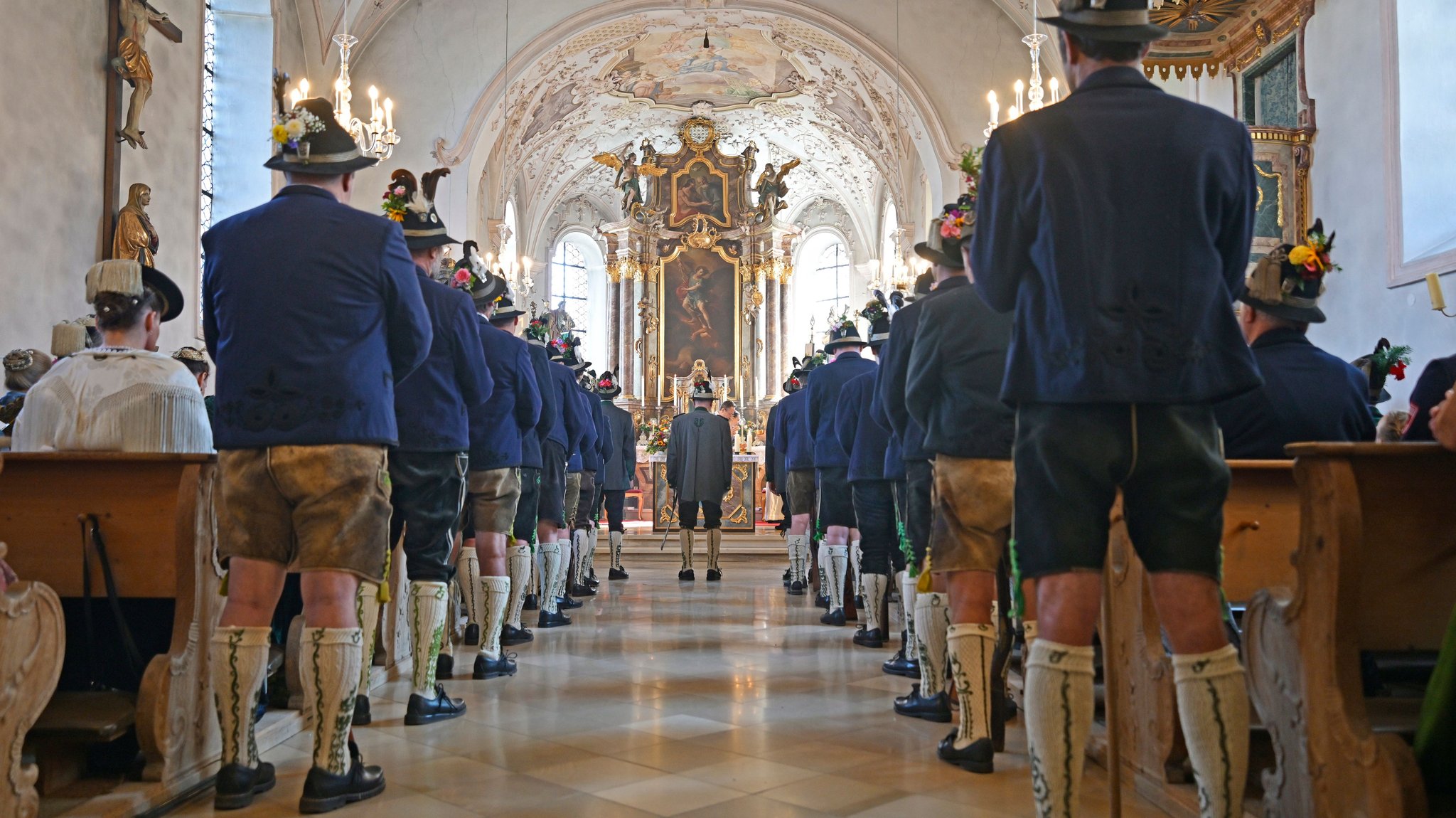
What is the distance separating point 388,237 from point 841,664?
3117mm

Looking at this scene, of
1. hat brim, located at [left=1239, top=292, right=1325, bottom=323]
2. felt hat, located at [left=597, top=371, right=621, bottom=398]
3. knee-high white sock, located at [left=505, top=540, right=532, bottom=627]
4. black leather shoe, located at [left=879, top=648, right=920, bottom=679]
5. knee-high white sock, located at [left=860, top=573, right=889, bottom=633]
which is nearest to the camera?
hat brim, located at [left=1239, top=292, right=1325, bottom=323]

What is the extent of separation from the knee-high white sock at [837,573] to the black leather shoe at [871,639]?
0.90m

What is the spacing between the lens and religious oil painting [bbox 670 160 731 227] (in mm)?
21438

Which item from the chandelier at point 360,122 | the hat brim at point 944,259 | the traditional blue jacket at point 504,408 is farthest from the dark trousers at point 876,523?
the chandelier at point 360,122

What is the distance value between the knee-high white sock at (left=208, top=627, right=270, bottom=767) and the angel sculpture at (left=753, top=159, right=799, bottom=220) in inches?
735

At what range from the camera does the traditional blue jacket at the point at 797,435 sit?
767 cm

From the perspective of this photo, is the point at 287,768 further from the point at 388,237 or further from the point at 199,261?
the point at 199,261

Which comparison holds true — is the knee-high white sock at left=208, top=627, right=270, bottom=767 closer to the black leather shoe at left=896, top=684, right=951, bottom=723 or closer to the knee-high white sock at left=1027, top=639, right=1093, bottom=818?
the knee-high white sock at left=1027, top=639, right=1093, bottom=818

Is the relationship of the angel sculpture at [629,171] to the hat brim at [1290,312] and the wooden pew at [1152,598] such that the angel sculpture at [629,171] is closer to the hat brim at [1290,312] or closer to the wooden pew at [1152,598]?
the hat brim at [1290,312]

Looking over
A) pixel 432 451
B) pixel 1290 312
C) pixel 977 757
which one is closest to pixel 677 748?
pixel 977 757

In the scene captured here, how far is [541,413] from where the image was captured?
5473 mm

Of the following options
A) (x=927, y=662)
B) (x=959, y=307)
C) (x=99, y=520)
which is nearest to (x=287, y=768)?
(x=99, y=520)

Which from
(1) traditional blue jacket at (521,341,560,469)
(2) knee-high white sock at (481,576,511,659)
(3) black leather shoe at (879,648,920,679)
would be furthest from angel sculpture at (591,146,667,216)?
(3) black leather shoe at (879,648,920,679)

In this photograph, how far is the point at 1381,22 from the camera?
25.2 feet
